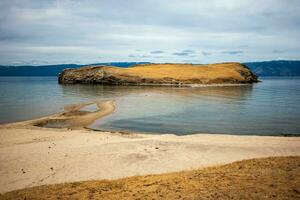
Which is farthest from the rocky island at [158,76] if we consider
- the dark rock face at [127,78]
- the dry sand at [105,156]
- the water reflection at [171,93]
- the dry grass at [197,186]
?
the dry grass at [197,186]

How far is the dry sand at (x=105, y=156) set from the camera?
11.4 metres

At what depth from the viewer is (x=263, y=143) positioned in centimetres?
1617

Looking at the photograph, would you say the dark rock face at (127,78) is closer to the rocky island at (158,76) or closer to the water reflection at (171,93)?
the rocky island at (158,76)

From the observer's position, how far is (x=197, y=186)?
9188 mm

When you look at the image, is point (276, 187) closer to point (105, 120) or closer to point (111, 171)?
point (111, 171)

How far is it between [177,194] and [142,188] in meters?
1.29

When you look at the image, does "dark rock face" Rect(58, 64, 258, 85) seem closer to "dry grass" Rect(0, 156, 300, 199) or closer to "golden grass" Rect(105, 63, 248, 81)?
"golden grass" Rect(105, 63, 248, 81)

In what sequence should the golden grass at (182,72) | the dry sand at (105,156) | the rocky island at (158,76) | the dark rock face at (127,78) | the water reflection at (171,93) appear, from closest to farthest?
the dry sand at (105,156) < the water reflection at (171,93) < the dark rock face at (127,78) < the rocky island at (158,76) < the golden grass at (182,72)

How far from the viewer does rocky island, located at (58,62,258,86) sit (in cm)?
9981

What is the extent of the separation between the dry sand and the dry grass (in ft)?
3.27

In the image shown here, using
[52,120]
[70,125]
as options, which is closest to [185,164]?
[70,125]

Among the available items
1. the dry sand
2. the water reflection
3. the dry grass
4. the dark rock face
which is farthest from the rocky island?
the dry grass

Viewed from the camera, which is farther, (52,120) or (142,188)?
(52,120)

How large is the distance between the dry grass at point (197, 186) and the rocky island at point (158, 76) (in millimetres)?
84618
